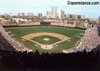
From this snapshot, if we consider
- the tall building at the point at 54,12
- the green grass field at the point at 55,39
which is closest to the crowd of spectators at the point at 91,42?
the green grass field at the point at 55,39

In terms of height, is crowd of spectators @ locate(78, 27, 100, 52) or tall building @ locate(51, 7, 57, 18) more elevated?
tall building @ locate(51, 7, 57, 18)

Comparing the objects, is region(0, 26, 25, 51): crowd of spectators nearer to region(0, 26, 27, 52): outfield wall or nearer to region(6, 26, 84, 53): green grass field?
region(0, 26, 27, 52): outfield wall

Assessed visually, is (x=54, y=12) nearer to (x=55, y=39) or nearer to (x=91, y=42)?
(x=55, y=39)

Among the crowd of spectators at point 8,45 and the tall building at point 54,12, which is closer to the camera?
the crowd of spectators at point 8,45

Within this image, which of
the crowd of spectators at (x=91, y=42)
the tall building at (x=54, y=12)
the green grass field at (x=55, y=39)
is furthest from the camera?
the tall building at (x=54, y=12)

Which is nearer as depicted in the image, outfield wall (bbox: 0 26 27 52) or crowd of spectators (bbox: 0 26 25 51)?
outfield wall (bbox: 0 26 27 52)

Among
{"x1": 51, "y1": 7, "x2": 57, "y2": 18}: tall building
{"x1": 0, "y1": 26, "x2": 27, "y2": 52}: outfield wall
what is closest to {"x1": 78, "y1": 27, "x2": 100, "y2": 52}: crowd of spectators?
{"x1": 0, "y1": 26, "x2": 27, "y2": 52}: outfield wall

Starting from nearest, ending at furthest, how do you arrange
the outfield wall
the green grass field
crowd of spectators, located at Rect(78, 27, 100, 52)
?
the outfield wall
crowd of spectators, located at Rect(78, 27, 100, 52)
the green grass field

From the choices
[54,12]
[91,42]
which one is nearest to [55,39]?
[91,42]

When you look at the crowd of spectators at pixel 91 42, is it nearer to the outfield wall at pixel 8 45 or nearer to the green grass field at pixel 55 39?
the green grass field at pixel 55 39

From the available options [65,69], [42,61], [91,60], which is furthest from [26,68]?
[91,60]

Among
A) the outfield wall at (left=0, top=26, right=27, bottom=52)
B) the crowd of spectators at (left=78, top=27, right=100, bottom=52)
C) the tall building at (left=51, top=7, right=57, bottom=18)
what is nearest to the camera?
the outfield wall at (left=0, top=26, right=27, bottom=52)
